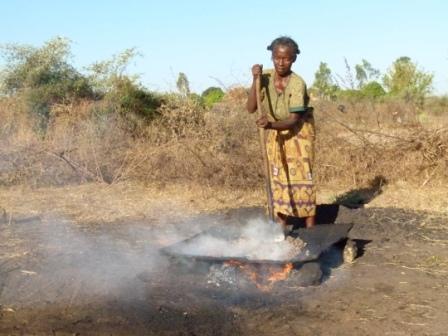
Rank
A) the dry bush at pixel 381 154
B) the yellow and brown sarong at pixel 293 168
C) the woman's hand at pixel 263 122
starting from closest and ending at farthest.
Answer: the woman's hand at pixel 263 122 < the yellow and brown sarong at pixel 293 168 < the dry bush at pixel 381 154

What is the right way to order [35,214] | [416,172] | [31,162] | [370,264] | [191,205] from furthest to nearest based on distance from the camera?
[31,162] → [416,172] → [191,205] → [35,214] → [370,264]

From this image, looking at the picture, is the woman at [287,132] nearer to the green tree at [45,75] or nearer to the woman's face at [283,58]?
the woman's face at [283,58]

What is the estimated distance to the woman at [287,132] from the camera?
181 inches

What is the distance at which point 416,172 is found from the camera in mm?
7816

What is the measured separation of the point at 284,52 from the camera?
15.0 feet

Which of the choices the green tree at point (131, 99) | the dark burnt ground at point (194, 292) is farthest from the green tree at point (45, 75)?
the dark burnt ground at point (194, 292)

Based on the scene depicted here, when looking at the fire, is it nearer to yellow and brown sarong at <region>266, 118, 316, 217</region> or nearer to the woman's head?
yellow and brown sarong at <region>266, 118, 316, 217</region>

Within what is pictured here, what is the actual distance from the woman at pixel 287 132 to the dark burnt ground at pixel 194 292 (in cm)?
64

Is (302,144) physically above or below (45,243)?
above

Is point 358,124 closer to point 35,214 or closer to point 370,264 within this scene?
point 370,264

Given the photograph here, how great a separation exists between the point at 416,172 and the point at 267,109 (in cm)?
393

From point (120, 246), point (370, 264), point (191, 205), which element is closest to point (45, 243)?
point (120, 246)

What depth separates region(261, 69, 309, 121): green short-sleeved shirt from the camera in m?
4.61

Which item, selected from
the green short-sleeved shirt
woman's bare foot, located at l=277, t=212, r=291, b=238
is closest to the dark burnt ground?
woman's bare foot, located at l=277, t=212, r=291, b=238
